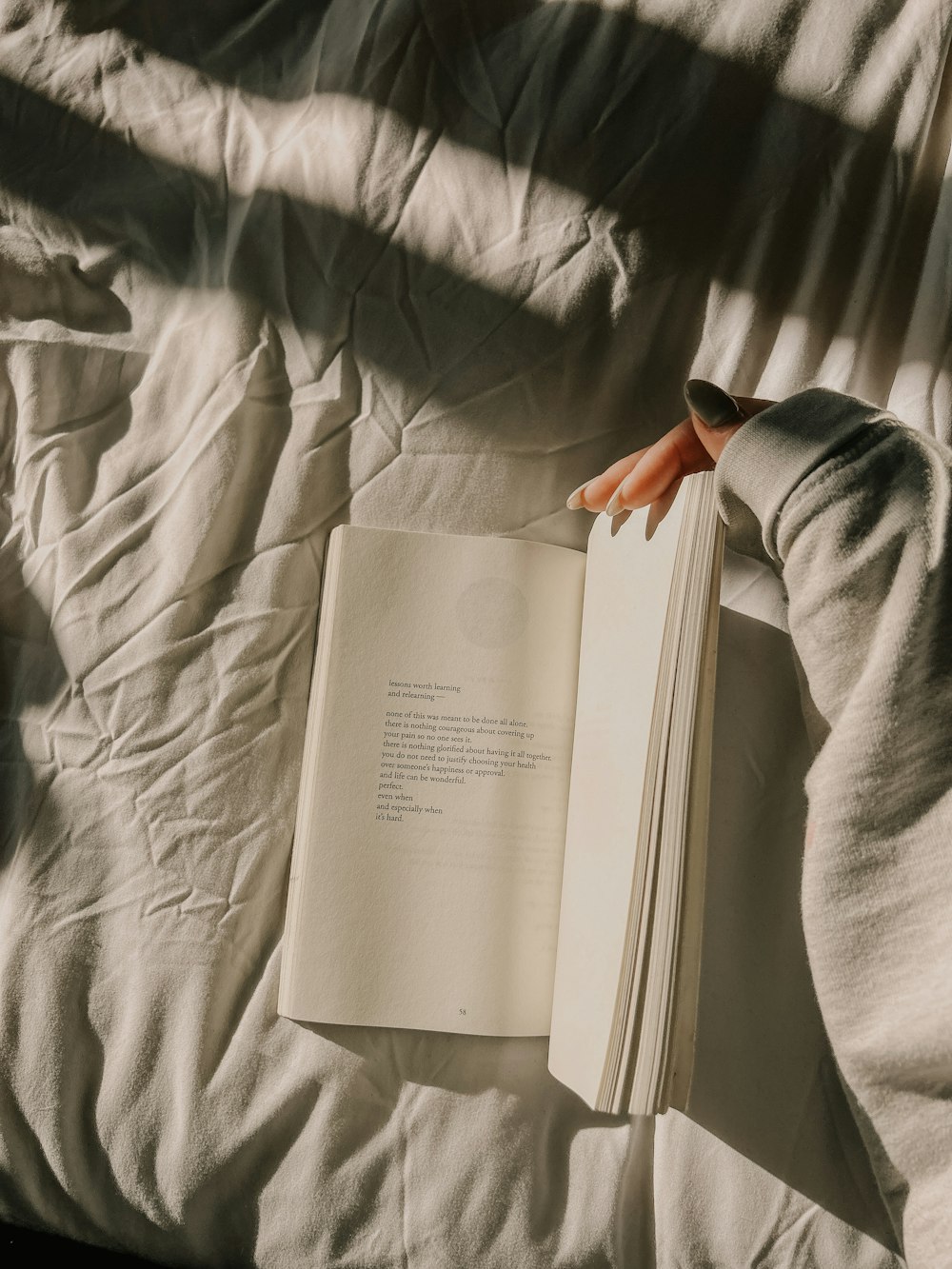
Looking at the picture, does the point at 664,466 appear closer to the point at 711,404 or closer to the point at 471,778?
the point at 711,404

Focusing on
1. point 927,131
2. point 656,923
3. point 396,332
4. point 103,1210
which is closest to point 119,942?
point 103,1210

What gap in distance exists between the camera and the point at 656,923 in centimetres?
50

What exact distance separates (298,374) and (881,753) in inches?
17.9

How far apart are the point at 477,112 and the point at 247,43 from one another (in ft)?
0.62

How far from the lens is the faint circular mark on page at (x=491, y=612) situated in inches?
23.9

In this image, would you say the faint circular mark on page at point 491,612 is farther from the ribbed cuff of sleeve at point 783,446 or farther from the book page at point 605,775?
the ribbed cuff of sleeve at point 783,446

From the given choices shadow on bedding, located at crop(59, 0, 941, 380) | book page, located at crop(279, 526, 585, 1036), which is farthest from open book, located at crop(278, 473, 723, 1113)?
shadow on bedding, located at crop(59, 0, 941, 380)

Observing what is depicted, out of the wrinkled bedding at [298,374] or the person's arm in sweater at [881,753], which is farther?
the wrinkled bedding at [298,374]

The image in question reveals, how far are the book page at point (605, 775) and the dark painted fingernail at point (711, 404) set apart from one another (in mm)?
62

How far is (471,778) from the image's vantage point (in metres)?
Answer: 0.60

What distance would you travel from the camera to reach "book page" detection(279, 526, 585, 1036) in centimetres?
58

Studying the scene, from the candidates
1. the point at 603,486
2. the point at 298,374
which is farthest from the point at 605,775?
the point at 298,374

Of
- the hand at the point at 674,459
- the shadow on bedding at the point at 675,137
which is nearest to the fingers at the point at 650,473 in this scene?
the hand at the point at 674,459

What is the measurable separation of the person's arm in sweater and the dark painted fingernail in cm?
4
